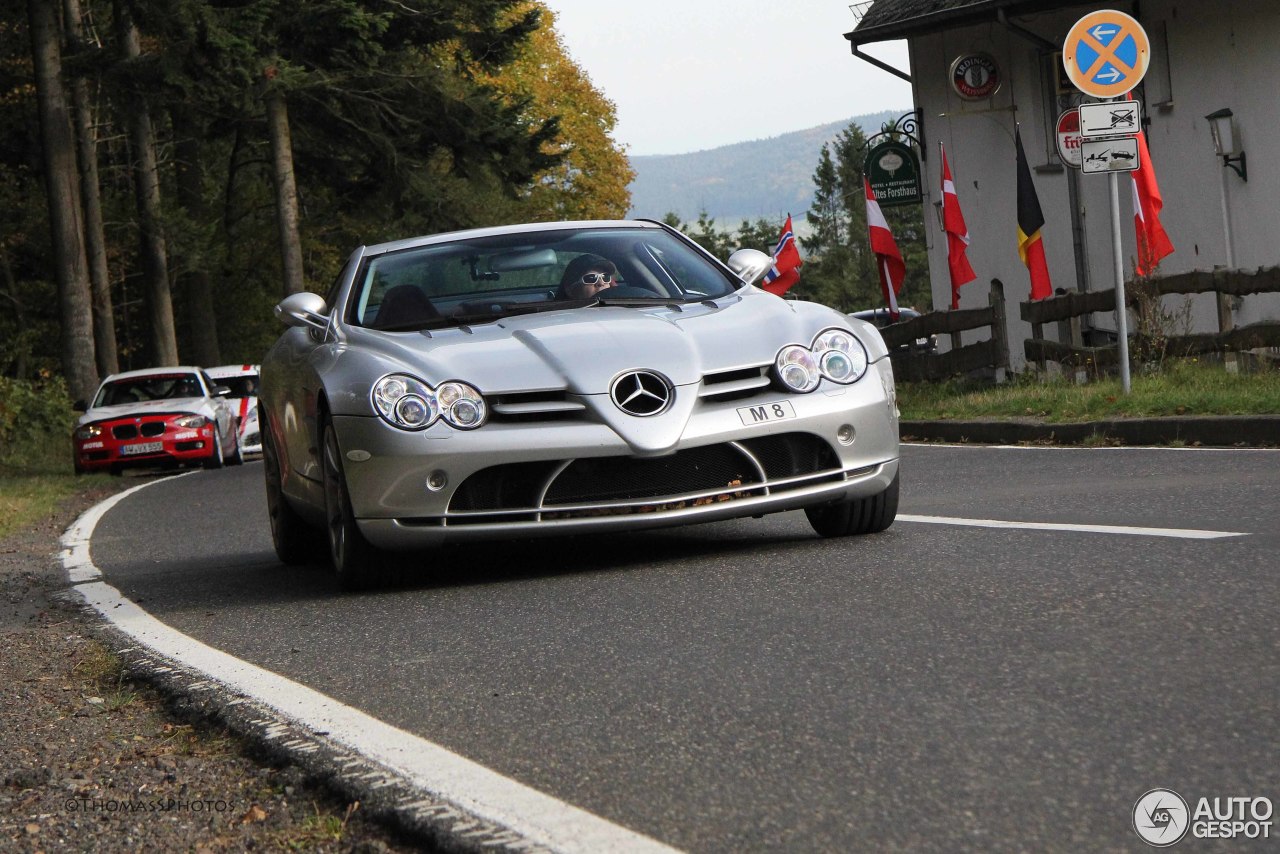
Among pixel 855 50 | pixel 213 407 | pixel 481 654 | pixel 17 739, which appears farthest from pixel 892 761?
pixel 855 50

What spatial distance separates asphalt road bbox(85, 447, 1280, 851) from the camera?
11.6 feet

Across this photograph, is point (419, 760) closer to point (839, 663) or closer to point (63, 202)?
point (839, 663)

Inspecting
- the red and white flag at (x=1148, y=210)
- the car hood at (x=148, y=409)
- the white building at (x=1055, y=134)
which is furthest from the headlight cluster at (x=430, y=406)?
the car hood at (x=148, y=409)

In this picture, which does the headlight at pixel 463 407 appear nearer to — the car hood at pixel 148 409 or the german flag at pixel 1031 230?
the car hood at pixel 148 409

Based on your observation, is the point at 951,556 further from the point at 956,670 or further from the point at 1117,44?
the point at 1117,44

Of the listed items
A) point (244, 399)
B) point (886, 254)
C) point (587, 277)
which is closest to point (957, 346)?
point (886, 254)

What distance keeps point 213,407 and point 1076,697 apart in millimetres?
22281

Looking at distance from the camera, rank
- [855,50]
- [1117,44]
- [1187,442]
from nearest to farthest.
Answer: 1. [1187,442]
2. [1117,44]
3. [855,50]

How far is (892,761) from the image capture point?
380 cm

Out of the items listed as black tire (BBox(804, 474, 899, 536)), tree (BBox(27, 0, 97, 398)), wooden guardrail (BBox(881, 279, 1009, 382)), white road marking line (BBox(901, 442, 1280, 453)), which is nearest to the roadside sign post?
white road marking line (BBox(901, 442, 1280, 453))

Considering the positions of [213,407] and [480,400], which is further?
[213,407]

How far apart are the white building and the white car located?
10.8 m

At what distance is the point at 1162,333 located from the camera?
16500mm

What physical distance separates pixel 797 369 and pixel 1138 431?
264 inches
